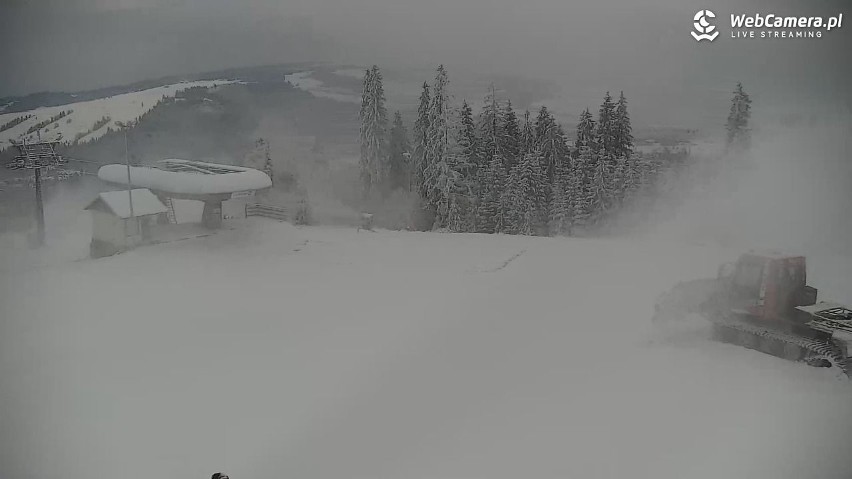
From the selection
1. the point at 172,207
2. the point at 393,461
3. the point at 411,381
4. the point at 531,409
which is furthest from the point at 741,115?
the point at 172,207

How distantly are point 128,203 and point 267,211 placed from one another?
18.7 inches

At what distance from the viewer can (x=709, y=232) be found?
2357mm

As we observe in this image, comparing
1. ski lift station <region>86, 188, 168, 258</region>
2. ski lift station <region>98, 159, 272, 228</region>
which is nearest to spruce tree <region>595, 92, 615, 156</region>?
ski lift station <region>98, 159, 272, 228</region>

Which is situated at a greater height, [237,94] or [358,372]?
[237,94]

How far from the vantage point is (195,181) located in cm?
253

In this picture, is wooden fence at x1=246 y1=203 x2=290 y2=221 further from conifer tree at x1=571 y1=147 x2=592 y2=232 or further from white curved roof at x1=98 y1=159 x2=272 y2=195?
conifer tree at x1=571 y1=147 x2=592 y2=232

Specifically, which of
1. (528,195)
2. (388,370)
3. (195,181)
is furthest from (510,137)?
(195,181)

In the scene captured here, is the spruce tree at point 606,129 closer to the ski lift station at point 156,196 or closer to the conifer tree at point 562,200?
the conifer tree at point 562,200

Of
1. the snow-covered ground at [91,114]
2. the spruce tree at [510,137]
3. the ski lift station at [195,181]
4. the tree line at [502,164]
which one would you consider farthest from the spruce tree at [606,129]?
the snow-covered ground at [91,114]

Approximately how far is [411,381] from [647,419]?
747 mm

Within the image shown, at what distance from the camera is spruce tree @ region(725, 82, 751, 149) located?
7.63 ft

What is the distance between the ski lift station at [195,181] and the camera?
99.4 inches

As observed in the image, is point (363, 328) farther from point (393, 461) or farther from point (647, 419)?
point (647, 419)

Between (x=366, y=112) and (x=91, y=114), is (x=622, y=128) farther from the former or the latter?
(x=91, y=114)
